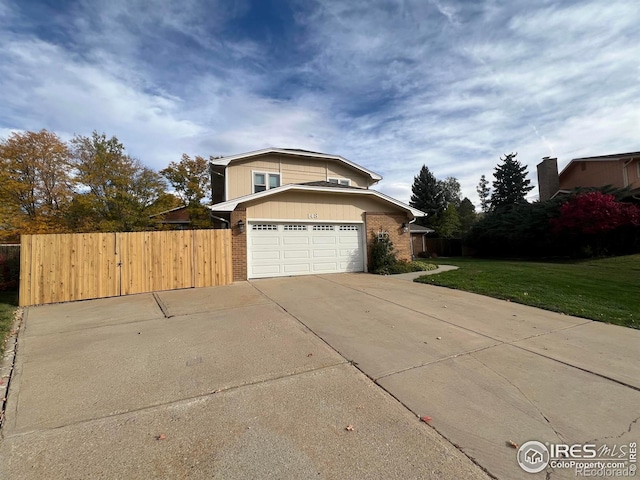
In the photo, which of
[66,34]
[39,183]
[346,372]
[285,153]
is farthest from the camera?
[39,183]

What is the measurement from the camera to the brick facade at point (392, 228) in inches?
511

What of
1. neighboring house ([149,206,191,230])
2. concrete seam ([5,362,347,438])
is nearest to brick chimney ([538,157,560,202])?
neighboring house ([149,206,191,230])

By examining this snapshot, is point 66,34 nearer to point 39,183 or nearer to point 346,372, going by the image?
point 346,372

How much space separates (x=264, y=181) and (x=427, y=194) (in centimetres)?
2948

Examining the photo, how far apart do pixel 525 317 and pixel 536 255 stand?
18819 millimetres

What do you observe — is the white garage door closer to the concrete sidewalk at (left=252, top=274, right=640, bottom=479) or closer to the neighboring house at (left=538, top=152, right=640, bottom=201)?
the concrete sidewalk at (left=252, top=274, right=640, bottom=479)

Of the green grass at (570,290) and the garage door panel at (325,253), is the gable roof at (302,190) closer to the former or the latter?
the garage door panel at (325,253)

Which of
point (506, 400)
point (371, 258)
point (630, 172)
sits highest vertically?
point (630, 172)

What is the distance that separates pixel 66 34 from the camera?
25.6ft

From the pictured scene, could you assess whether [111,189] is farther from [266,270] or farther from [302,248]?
[302,248]

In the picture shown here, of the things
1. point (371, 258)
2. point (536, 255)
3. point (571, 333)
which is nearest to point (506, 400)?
point (571, 333)

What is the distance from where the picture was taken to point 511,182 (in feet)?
124

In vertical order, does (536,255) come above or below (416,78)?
below

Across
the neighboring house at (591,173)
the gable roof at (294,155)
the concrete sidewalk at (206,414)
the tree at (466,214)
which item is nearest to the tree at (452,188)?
the tree at (466,214)
